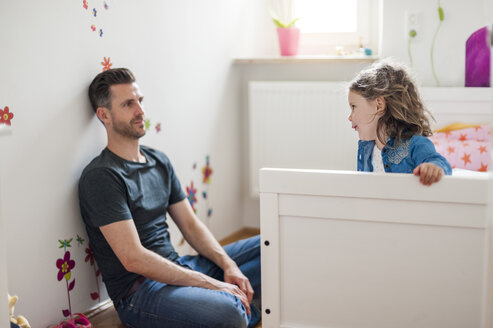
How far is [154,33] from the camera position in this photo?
7.67ft

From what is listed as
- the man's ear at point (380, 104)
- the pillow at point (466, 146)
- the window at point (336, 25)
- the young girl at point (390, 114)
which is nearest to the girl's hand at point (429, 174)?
the young girl at point (390, 114)

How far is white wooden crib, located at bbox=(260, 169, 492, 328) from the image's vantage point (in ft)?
4.57

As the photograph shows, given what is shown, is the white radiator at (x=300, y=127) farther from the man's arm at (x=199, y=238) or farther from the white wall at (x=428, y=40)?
the man's arm at (x=199, y=238)

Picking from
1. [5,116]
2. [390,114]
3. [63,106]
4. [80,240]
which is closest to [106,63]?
[63,106]

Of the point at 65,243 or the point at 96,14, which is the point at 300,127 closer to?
the point at 96,14

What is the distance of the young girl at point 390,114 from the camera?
170 cm

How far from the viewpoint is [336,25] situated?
3.08 metres

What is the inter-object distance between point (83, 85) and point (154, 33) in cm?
48

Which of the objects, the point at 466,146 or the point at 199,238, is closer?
the point at 199,238

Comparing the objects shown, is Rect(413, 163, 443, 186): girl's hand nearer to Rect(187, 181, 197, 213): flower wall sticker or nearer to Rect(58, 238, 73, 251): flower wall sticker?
Rect(58, 238, 73, 251): flower wall sticker

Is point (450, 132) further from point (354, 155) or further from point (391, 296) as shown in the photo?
point (391, 296)

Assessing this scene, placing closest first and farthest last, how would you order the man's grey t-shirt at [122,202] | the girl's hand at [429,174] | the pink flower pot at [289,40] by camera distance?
1. the girl's hand at [429,174]
2. the man's grey t-shirt at [122,202]
3. the pink flower pot at [289,40]

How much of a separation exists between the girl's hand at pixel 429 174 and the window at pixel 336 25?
5.45ft

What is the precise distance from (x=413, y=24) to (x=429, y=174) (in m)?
1.51
